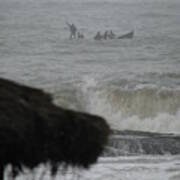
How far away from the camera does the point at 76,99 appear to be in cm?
198

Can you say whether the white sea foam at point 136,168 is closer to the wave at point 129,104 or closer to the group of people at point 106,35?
the wave at point 129,104

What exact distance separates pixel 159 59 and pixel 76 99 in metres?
0.43

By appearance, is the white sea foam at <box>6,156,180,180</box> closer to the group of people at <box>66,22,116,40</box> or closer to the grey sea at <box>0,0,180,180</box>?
the grey sea at <box>0,0,180,180</box>

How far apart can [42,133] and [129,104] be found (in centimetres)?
155

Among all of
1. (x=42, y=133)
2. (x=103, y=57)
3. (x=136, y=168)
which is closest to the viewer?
(x=42, y=133)

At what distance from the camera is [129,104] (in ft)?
6.72

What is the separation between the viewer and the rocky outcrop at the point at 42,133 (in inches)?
19.6

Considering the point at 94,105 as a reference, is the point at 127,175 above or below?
below

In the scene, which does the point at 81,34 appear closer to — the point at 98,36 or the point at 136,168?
the point at 98,36

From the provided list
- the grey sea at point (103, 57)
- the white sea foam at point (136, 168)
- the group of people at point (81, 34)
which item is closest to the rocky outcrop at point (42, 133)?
the white sea foam at point (136, 168)

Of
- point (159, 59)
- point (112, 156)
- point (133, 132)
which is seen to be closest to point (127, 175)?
point (112, 156)

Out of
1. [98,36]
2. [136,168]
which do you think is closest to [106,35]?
[98,36]

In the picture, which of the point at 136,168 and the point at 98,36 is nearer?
the point at 136,168

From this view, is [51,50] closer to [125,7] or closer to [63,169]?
[125,7]
